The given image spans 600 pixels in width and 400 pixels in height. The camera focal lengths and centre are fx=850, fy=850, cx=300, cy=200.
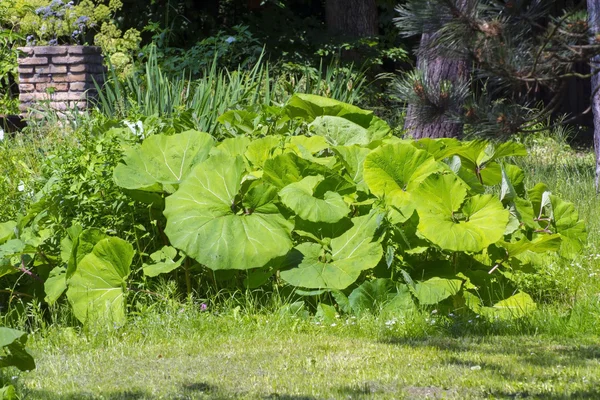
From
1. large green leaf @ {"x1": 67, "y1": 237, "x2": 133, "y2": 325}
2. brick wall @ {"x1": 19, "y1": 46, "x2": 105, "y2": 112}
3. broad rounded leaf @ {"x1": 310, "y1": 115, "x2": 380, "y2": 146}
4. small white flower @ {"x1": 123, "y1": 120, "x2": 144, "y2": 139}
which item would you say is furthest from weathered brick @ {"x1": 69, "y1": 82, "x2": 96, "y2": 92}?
large green leaf @ {"x1": 67, "y1": 237, "x2": 133, "y2": 325}

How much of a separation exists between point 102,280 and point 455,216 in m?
1.99

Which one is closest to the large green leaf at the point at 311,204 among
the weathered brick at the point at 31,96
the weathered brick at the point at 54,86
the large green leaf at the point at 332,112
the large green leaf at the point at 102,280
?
the large green leaf at the point at 102,280

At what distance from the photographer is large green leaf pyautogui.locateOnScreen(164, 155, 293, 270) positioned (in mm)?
4371

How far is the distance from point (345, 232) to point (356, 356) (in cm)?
116

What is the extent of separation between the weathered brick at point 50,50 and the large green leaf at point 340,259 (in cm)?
580

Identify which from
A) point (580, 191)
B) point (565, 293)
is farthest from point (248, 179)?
point (580, 191)

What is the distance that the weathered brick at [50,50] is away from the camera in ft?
31.1

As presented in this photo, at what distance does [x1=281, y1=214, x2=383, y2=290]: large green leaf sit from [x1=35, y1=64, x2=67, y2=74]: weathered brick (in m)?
5.73

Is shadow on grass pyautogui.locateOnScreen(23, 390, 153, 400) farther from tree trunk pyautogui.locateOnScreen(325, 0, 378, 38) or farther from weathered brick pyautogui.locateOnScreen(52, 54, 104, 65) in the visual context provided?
tree trunk pyautogui.locateOnScreen(325, 0, 378, 38)

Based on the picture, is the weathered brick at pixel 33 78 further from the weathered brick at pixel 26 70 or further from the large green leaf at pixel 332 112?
the large green leaf at pixel 332 112

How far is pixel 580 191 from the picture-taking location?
7.98 m

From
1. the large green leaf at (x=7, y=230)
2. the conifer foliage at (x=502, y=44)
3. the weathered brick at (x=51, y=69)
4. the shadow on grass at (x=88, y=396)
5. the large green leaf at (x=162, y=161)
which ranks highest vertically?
the conifer foliage at (x=502, y=44)

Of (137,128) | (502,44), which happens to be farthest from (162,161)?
(502,44)

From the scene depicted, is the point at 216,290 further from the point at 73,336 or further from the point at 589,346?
the point at 589,346
